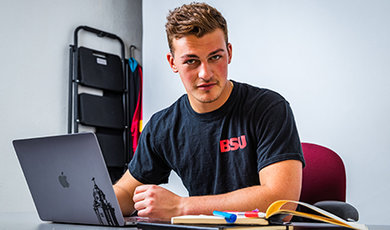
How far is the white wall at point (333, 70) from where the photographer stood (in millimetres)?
2033

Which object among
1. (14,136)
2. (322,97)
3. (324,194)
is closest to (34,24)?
(14,136)

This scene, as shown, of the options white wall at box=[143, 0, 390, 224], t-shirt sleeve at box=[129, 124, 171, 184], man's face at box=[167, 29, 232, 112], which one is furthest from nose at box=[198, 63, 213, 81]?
white wall at box=[143, 0, 390, 224]

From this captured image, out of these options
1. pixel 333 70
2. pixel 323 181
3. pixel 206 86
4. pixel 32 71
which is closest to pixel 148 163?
pixel 206 86

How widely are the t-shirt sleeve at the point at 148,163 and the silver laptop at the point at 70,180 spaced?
1.52ft

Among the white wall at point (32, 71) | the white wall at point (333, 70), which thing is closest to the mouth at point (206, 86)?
the white wall at point (333, 70)

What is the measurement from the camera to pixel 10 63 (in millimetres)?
3027

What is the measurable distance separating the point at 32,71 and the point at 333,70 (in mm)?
2143

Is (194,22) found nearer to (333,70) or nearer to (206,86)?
(206,86)

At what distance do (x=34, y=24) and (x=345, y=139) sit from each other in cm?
237

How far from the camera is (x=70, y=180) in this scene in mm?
935

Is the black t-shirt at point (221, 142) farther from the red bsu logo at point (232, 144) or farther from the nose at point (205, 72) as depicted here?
the nose at point (205, 72)

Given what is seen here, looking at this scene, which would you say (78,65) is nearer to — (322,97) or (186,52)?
(322,97)

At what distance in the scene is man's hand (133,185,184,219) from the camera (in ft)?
3.10

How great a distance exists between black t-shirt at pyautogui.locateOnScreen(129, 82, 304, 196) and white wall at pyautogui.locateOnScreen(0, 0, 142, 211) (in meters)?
1.80
